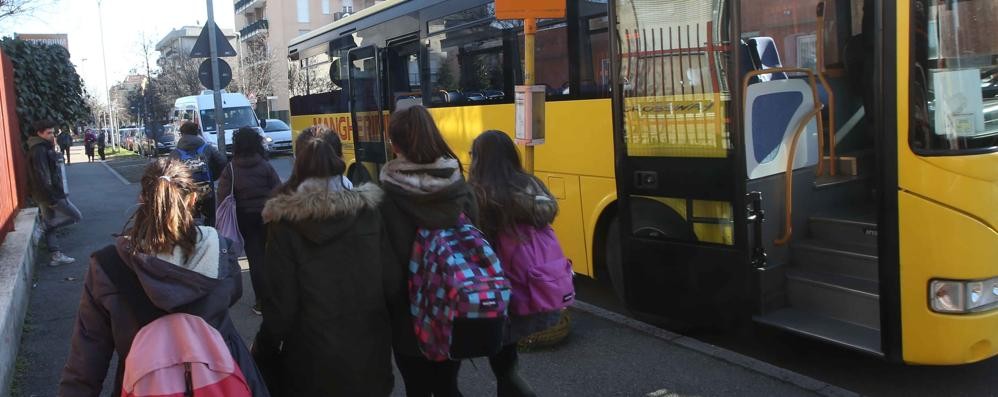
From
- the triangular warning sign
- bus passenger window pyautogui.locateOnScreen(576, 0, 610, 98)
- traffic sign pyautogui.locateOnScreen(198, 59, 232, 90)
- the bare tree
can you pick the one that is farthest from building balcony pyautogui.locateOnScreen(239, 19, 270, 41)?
bus passenger window pyautogui.locateOnScreen(576, 0, 610, 98)

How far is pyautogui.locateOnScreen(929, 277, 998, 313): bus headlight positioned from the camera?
4.00 m

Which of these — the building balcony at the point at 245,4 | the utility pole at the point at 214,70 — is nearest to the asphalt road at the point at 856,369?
the utility pole at the point at 214,70

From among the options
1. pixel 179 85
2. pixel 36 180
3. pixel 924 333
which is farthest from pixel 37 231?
pixel 179 85

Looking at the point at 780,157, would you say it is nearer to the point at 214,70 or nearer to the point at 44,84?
A: the point at 214,70

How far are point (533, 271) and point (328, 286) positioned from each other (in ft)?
3.12

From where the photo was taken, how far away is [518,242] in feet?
11.2

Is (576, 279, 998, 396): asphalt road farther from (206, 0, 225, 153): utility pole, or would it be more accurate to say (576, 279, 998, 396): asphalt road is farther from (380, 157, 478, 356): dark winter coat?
(206, 0, 225, 153): utility pole

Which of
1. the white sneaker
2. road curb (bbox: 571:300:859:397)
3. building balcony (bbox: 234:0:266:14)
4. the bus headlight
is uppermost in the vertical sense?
building balcony (bbox: 234:0:266:14)

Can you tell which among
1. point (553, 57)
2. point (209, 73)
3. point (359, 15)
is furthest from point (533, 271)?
point (209, 73)

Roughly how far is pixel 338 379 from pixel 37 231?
9061 mm

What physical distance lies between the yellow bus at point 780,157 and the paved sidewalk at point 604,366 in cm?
30

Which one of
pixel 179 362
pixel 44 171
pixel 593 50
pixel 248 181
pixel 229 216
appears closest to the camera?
pixel 179 362

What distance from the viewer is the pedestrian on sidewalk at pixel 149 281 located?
95.8 inches

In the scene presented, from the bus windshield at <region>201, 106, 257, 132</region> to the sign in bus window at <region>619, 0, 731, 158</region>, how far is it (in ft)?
79.4
